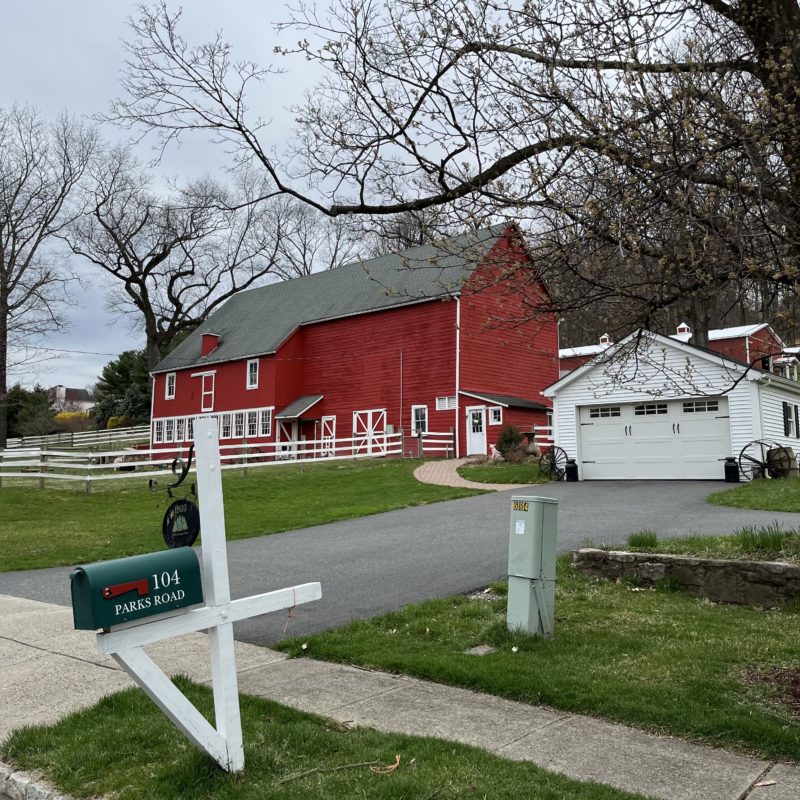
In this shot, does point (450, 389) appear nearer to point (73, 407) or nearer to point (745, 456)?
point (745, 456)

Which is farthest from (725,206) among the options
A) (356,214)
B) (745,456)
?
(745,456)

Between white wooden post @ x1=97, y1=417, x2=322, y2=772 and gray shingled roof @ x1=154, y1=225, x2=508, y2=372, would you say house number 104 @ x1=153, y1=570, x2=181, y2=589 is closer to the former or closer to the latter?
white wooden post @ x1=97, y1=417, x2=322, y2=772

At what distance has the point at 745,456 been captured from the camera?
1978 cm

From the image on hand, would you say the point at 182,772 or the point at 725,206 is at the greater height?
the point at 725,206

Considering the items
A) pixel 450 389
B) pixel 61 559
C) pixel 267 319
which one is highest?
pixel 267 319

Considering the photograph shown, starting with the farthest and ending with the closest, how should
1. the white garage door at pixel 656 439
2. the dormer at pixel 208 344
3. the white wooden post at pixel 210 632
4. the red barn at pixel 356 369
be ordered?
the dormer at pixel 208 344, the red barn at pixel 356 369, the white garage door at pixel 656 439, the white wooden post at pixel 210 632

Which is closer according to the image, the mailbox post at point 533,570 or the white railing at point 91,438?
the mailbox post at point 533,570

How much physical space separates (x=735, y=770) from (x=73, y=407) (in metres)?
118

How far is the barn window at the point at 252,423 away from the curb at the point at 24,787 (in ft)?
109

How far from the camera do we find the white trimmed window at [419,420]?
31.7m

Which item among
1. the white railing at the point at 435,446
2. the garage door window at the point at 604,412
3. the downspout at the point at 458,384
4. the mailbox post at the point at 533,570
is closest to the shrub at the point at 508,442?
the garage door window at the point at 604,412

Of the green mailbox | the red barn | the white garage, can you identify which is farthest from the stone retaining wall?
the red barn

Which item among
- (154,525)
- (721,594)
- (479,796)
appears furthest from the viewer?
(154,525)

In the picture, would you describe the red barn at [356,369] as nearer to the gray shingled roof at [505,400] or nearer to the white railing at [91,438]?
the gray shingled roof at [505,400]
